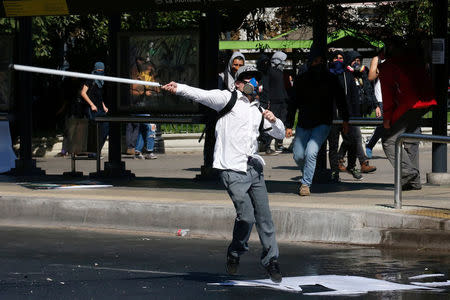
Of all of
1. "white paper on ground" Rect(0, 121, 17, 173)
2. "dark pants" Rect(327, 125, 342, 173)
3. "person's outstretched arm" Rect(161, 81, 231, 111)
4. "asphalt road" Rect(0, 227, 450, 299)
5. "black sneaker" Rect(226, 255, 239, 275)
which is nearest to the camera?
"asphalt road" Rect(0, 227, 450, 299)

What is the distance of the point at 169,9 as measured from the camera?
13789mm

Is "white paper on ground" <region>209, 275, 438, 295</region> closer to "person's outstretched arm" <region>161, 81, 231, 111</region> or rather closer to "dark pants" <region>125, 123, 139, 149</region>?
"person's outstretched arm" <region>161, 81, 231, 111</region>

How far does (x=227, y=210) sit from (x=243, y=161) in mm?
2739

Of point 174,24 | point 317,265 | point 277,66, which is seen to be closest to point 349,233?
point 317,265

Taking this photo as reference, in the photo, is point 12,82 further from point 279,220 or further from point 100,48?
point 100,48

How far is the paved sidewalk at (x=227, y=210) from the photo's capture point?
10.4 metres

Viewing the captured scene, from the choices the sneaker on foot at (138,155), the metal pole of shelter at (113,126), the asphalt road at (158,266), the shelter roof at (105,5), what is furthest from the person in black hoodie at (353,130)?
the asphalt road at (158,266)

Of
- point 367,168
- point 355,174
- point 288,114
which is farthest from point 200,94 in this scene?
point 367,168

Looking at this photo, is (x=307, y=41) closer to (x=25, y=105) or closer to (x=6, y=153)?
(x=25, y=105)

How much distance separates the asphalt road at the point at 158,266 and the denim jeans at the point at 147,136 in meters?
8.57

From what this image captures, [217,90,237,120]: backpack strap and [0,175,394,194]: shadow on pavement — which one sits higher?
[217,90,237,120]: backpack strap

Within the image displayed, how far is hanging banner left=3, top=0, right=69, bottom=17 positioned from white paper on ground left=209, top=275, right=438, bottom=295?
22.9 feet

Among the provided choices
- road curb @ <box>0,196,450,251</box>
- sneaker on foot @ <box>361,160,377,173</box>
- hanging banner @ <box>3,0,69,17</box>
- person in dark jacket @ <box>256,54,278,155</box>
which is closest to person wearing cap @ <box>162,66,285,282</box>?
road curb @ <box>0,196,450,251</box>

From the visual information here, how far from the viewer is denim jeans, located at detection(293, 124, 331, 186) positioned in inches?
487
